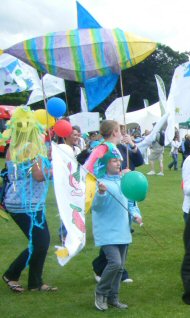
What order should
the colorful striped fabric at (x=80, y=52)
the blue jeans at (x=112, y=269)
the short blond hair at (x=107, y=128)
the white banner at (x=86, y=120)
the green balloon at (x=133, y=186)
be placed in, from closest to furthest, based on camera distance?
the colorful striped fabric at (x=80, y=52)
the green balloon at (x=133, y=186)
the blue jeans at (x=112, y=269)
the short blond hair at (x=107, y=128)
the white banner at (x=86, y=120)

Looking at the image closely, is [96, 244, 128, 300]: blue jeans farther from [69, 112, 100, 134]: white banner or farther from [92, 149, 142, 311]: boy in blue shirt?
[69, 112, 100, 134]: white banner

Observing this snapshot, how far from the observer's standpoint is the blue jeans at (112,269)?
4504mm

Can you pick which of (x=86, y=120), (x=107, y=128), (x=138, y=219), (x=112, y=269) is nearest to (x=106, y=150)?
(x=107, y=128)

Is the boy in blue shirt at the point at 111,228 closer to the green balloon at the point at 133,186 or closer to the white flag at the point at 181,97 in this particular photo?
the green balloon at the point at 133,186

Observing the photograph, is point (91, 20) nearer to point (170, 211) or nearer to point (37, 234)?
point (37, 234)

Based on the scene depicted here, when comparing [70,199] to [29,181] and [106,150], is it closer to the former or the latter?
[106,150]

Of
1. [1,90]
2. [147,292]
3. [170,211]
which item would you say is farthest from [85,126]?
[147,292]

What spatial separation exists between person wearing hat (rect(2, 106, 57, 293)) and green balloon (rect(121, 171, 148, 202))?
2.38 ft

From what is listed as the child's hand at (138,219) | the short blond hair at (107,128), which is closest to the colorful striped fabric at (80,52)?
the short blond hair at (107,128)

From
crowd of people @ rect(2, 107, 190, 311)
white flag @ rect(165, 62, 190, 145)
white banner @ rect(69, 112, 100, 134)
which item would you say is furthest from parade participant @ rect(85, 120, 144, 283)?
white banner @ rect(69, 112, 100, 134)

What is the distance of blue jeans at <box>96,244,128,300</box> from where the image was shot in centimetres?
450

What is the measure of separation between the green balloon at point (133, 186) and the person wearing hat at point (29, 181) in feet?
2.38

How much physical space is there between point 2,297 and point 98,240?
1.22m

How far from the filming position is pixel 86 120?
40.8 feet
